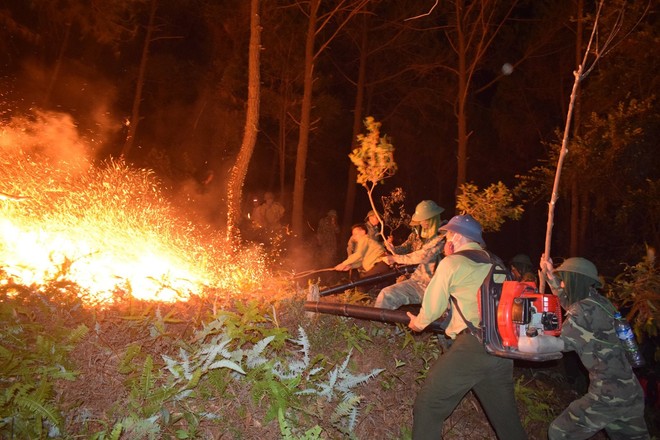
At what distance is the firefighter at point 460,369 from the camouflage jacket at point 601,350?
0.90 m

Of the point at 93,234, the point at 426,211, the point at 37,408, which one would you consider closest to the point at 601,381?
the point at 426,211

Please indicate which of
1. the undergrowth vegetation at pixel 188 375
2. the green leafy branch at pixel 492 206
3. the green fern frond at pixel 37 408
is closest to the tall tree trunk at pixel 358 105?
the green leafy branch at pixel 492 206

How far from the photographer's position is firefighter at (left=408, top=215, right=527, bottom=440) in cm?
436

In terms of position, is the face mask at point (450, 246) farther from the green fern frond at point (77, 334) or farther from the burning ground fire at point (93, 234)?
the green fern frond at point (77, 334)

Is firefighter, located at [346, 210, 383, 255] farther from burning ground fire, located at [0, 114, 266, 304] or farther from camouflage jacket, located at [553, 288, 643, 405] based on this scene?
camouflage jacket, located at [553, 288, 643, 405]

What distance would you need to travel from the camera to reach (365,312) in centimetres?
549

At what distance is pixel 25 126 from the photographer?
8.52m

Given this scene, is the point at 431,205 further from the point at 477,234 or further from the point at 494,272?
Answer: the point at 494,272

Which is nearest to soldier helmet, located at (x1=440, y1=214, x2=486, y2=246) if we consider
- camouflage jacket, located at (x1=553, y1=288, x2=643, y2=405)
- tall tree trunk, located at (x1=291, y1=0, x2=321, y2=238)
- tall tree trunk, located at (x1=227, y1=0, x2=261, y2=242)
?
camouflage jacket, located at (x1=553, y1=288, x2=643, y2=405)

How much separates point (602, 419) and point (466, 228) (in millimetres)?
2338

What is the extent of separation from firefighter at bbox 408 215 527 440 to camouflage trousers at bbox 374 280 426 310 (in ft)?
5.86

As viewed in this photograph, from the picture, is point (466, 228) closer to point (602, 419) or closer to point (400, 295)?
point (400, 295)

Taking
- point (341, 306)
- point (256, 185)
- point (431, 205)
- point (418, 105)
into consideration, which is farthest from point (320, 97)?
point (341, 306)

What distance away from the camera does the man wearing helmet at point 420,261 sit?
21.1ft
